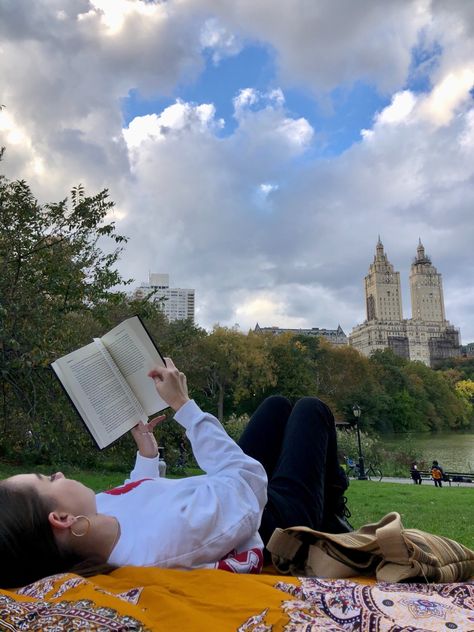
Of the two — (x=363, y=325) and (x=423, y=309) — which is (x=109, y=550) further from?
(x=423, y=309)

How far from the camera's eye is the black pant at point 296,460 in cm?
209

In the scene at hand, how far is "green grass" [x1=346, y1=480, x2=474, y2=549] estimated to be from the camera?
20.6 ft

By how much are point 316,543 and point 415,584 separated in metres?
0.41

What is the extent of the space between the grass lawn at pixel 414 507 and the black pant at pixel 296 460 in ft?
12.3

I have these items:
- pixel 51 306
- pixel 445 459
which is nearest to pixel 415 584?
pixel 51 306

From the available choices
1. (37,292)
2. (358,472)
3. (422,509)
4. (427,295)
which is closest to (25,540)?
(37,292)

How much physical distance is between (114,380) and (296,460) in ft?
2.83

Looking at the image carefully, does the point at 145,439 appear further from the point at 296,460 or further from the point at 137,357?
the point at 296,460

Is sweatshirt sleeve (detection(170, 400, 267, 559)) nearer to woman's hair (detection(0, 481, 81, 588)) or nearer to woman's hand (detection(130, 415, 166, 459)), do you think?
woman's hair (detection(0, 481, 81, 588))

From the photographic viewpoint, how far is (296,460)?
7.25ft

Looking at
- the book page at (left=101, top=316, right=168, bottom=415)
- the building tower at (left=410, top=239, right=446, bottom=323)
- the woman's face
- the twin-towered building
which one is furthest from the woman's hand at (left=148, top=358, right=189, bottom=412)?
the building tower at (left=410, top=239, right=446, bottom=323)

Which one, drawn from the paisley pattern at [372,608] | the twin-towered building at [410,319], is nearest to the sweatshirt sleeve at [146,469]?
the paisley pattern at [372,608]

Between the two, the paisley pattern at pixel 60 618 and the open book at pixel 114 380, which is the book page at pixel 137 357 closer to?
the open book at pixel 114 380

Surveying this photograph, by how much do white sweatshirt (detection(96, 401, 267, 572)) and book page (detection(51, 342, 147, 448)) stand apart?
0.31 metres
